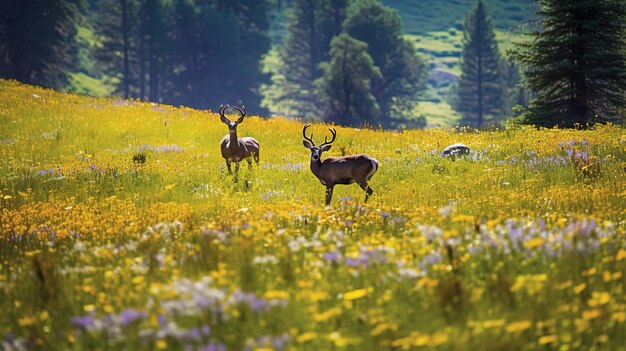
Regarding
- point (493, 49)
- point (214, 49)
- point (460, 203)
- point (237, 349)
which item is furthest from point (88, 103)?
point (493, 49)

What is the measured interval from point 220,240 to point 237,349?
2830mm

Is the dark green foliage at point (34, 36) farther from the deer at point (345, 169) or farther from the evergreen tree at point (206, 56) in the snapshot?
the deer at point (345, 169)

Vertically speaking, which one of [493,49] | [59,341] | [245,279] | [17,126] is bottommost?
[59,341]

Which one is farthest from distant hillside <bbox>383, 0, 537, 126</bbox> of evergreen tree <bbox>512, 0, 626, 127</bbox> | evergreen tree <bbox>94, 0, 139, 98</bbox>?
evergreen tree <bbox>512, 0, 626, 127</bbox>

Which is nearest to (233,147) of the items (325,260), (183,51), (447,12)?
(325,260)

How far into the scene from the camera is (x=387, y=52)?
242 feet

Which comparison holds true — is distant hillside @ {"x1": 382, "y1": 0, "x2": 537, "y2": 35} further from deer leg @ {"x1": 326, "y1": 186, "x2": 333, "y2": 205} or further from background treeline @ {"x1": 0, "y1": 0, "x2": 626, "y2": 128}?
deer leg @ {"x1": 326, "y1": 186, "x2": 333, "y2": 205}

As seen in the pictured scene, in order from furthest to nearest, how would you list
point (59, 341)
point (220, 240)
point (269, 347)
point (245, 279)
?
1. point (220, 240)
2. point (245, 279)
3. point (59, 341)
4. point (269, 347)

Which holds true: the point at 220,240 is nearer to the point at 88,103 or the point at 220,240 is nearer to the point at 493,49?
the point at 88,103

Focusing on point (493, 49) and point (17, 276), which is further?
point (493, 49)

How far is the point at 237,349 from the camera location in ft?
15.1

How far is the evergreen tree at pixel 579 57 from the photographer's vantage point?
23.4 metres

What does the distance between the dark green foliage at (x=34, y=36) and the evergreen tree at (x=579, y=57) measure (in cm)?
4420

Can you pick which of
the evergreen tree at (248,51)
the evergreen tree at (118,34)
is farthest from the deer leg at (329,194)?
the evergreen tree at (248,51)
